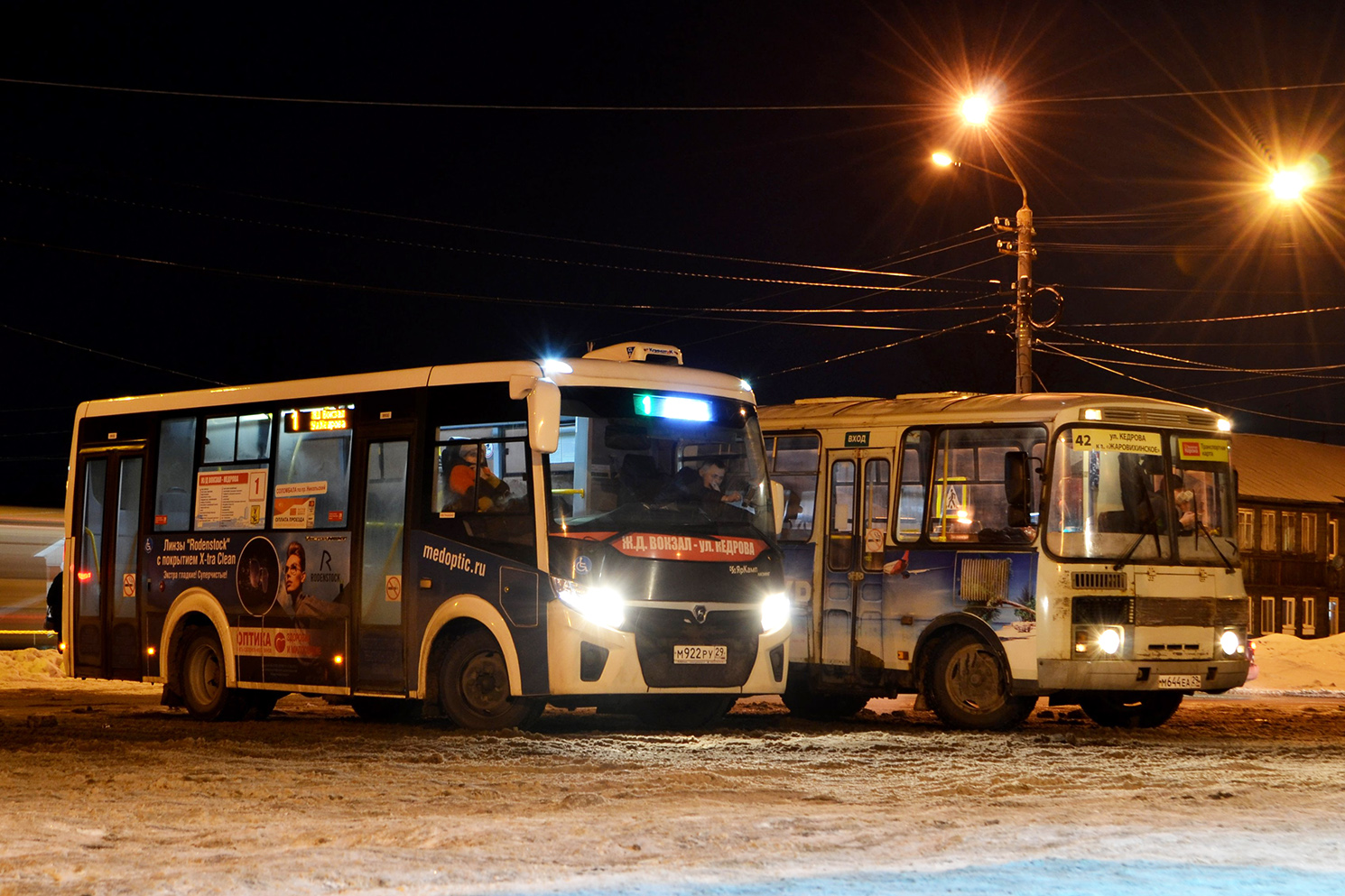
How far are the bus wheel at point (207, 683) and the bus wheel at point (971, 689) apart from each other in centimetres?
679

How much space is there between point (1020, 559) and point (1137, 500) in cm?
126

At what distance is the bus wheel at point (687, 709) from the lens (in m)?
15.4

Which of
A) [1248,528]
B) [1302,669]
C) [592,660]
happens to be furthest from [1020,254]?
[1248,528]

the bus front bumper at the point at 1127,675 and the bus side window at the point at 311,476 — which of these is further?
the bus side window at the point at 311,476

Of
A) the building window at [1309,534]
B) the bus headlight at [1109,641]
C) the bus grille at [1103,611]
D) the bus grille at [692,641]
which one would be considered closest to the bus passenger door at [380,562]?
the bus grille at [692,641]

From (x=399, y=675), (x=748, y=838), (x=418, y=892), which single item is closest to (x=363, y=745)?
(x=399, y=675)

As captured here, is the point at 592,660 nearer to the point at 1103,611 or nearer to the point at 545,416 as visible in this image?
the point at 545,416

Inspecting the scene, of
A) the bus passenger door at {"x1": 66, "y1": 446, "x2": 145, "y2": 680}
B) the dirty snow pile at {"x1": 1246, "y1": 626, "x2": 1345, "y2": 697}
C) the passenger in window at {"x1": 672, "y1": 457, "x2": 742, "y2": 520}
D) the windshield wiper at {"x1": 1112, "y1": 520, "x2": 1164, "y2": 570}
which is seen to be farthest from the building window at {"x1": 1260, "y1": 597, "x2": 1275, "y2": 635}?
the bus passenger door at {"x1": 66, "y1": 446, "x2": 145, "y2": 680}

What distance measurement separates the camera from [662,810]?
30.3ft

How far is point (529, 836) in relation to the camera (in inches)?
326

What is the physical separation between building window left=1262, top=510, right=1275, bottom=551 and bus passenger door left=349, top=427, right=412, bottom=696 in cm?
4971

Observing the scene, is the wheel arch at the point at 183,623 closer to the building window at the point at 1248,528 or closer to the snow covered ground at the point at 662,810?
the snow covered ground at the point at 662,810

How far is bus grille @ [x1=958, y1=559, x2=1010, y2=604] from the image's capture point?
1546 centimetres

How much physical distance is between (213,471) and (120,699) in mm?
6163
